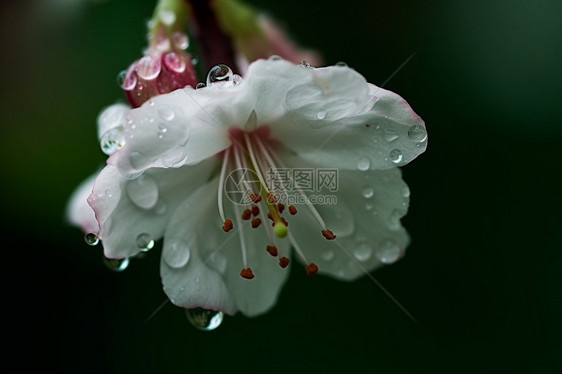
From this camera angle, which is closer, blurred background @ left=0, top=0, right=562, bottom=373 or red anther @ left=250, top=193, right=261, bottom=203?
red anther @ left=250, top=193, right=261, bottom=203

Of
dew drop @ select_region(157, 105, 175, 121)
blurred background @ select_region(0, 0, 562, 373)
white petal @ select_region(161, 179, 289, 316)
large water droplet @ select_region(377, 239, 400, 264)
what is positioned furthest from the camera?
blurred background @ select_region(0, 0, 562, 373)

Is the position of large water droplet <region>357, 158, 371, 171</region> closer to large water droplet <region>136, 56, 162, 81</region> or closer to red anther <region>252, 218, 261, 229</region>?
red anther <region>252, 218, 261, 229</region>

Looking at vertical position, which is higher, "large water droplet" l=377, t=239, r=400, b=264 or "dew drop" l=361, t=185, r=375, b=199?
"dew drop" l=361, t=185, r=375, b=199

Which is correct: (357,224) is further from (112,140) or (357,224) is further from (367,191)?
(112,140)

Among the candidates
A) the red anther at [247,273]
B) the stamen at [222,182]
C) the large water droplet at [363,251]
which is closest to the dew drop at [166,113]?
the stamen at [222,182]

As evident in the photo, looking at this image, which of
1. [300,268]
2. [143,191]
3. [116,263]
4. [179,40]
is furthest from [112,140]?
[300,268]

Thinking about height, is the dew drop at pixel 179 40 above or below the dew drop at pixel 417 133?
above

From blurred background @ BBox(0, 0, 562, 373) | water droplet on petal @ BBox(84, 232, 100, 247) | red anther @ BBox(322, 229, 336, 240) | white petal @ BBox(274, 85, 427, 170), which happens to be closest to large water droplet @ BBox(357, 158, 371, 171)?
white petal @ BBox(274, 85, 427, 170)

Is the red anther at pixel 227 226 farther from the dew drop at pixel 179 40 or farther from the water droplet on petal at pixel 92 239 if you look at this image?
the dew drop at pixel 179 40
